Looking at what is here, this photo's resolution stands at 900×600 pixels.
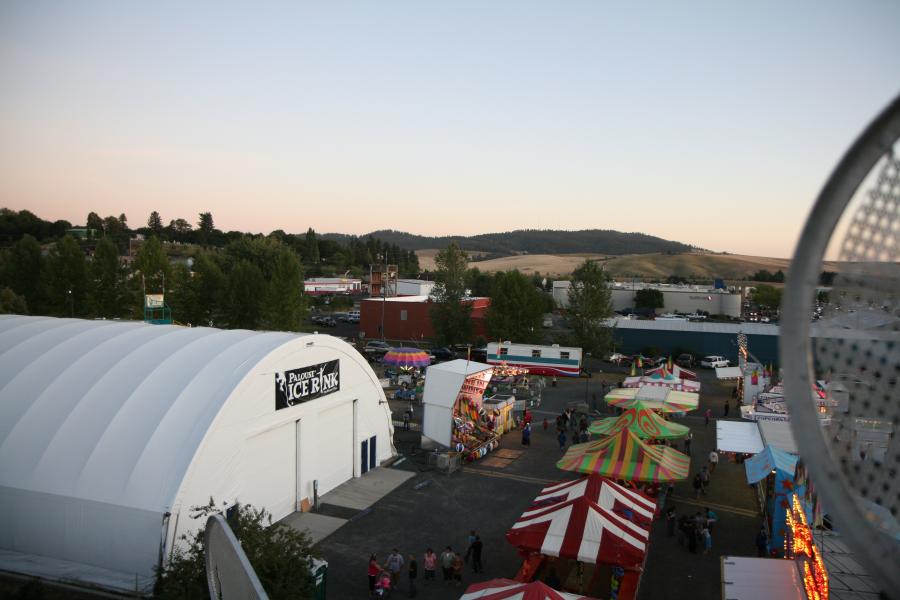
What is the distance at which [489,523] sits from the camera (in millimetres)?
16062

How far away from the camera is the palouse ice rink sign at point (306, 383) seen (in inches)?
629

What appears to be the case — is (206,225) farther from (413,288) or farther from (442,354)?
(442,354)

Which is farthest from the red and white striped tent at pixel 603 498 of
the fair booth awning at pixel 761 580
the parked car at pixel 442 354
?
the parked car at pixel 442 354

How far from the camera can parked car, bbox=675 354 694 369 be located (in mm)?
42125

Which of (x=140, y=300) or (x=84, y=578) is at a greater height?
(x=140, y=300)

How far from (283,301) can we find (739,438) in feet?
100

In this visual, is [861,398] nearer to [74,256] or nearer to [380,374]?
[380,374]

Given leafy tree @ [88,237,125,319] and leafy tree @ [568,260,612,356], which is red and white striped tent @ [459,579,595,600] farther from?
leafy tree @ [88,237,125,319]

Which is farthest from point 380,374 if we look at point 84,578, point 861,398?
point 861,398

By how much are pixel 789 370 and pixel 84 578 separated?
13.4m

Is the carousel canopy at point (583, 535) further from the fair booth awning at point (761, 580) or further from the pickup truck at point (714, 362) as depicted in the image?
the pickup truck at point (714, 362)

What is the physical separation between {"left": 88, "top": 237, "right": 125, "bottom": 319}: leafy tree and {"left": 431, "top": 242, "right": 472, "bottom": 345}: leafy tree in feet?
71.5

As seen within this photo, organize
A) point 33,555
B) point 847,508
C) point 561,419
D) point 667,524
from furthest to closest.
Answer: point 561,419, point 667,524, point 33,555, point 847,508

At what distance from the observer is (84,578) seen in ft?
38.6
